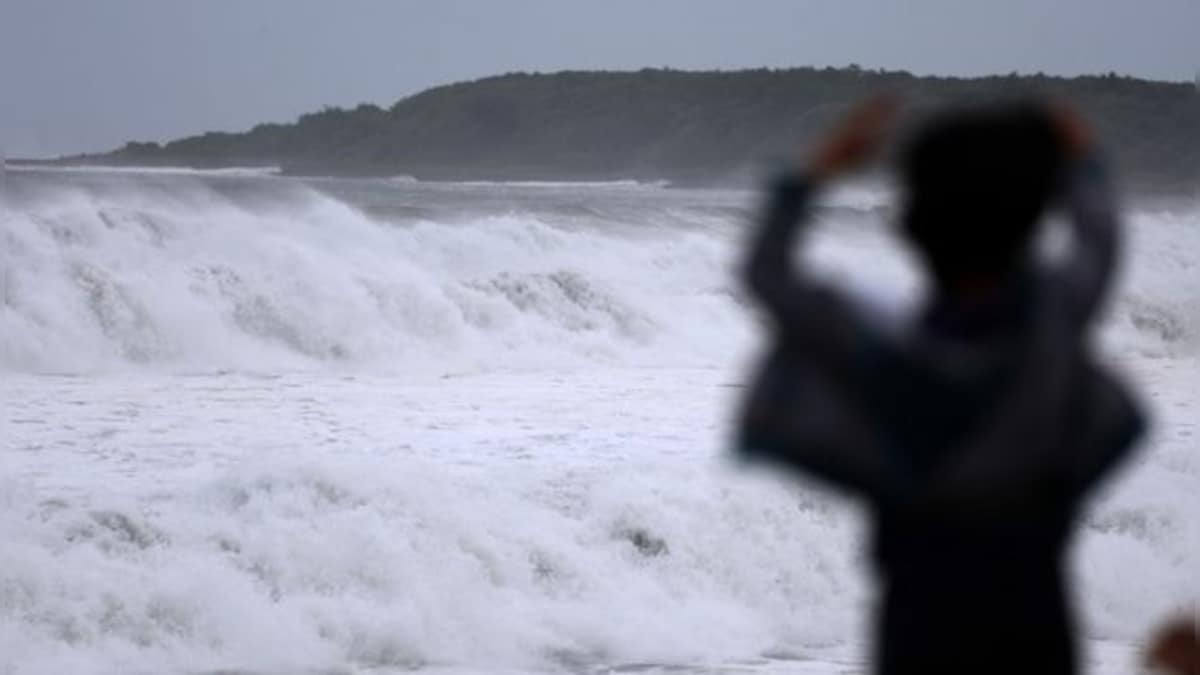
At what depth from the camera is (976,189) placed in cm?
260

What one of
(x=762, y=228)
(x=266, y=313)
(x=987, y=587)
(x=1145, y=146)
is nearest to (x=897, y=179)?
(x=762, y=228)

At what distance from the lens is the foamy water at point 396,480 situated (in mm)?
12641

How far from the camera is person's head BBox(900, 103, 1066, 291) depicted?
2.59 m

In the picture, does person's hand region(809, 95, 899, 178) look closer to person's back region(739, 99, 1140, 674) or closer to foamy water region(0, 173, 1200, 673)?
person's back region(739, 99, 1140, 674)

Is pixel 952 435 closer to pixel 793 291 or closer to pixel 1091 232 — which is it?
pixel 793 291

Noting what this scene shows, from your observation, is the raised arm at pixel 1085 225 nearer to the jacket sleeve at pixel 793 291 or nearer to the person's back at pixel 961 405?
the person's back at pixel 961 405

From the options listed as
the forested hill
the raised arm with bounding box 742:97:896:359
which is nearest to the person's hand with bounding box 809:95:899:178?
the raised arm with bounding box 742:97:896:359

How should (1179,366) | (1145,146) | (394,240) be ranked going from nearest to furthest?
(1179,366), (394,240), (1145,146)

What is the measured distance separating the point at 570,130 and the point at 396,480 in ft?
282

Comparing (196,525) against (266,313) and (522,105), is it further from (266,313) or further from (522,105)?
(522,105)

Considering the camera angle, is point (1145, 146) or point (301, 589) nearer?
point (301, 589)

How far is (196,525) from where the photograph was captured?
45.5 feet

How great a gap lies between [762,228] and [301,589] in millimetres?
10738

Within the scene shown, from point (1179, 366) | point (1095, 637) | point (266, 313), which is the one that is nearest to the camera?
point (1095, 637)
